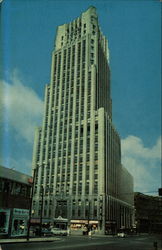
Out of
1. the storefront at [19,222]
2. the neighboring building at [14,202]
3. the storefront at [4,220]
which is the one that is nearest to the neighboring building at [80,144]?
the storefront at [19,222]

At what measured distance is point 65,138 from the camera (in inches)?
2031

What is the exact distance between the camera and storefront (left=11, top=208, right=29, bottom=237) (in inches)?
698

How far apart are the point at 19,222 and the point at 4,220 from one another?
2352 mm

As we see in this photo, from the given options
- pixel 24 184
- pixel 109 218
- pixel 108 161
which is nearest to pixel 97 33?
pixel 108 161

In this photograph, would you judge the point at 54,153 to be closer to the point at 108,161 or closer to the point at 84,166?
the point at 84,166

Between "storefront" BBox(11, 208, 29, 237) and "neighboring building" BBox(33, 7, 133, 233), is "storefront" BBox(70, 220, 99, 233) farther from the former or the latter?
"storefront" BBox(11, 208, 29, 237)

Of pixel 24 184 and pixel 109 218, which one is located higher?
pixel 24 184

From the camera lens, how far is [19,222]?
1850 centimetres

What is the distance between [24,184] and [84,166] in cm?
2927

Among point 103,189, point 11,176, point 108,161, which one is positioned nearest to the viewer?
point 11,176

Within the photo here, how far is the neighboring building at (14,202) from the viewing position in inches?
646

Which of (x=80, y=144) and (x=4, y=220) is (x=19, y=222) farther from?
(x=80, y=144)

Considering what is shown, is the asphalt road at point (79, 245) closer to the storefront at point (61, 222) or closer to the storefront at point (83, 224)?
the storefront at point (61, 222)

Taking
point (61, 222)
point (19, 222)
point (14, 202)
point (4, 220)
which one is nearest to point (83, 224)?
point (61, 222)
